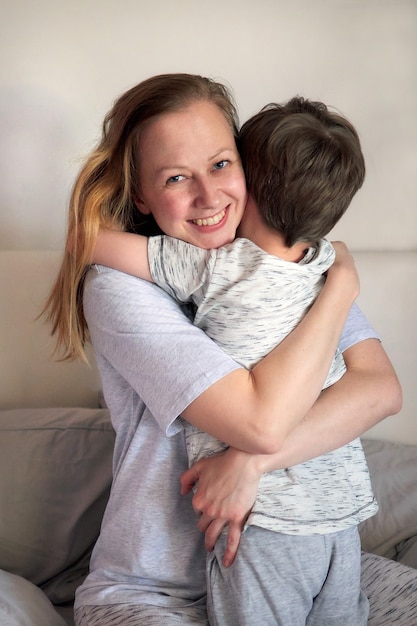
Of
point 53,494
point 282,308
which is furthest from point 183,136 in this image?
point 53,494

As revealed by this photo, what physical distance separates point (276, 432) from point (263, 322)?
0.18m

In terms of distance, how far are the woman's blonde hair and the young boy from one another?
7 centimetres

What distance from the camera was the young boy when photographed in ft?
4.14

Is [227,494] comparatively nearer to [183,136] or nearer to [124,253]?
[124,253]

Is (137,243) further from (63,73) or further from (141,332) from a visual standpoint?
(63,73)

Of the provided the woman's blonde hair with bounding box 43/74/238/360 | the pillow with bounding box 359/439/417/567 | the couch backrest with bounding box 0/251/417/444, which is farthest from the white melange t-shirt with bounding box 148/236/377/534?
the couch backrest with bounding box 0/251/417/444

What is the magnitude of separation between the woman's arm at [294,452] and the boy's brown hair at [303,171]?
281 mm

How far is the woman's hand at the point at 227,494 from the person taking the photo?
1272mm

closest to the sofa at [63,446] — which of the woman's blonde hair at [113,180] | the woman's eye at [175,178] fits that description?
the woman's blonde hair at [113,180]

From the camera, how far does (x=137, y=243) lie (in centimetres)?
135

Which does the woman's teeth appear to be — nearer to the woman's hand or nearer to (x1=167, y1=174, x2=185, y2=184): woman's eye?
(x1=167, y1=174, x2=185, y2=184): woman's eye

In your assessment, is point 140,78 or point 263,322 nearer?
point 263,322

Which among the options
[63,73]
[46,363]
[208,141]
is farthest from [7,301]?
A: [208,141]

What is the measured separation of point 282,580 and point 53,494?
0.69 meters
